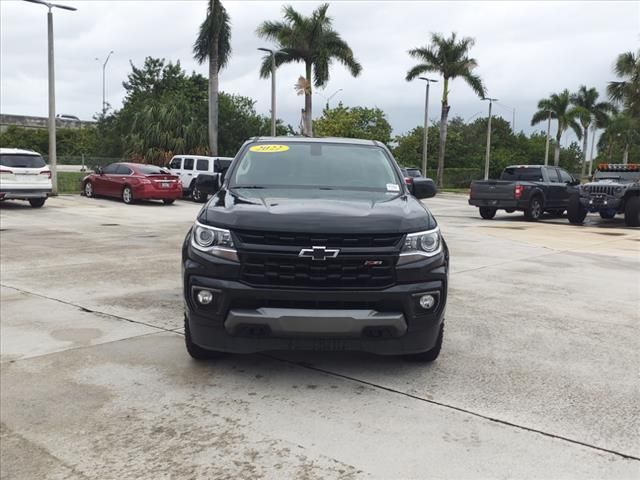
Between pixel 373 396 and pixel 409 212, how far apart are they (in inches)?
50.8

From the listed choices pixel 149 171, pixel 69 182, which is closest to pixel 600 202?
pixel 149 171

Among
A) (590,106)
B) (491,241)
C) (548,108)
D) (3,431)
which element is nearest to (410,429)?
(3,431)

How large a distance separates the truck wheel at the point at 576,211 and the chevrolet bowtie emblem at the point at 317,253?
16.4m

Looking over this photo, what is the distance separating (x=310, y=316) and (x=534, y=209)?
16.5 metres

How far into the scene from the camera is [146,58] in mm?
45906

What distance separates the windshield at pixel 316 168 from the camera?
17.2ft

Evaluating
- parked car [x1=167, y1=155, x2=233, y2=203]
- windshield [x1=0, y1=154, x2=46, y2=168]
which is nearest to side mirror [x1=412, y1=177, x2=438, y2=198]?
windshield [x1=0, y1=154, x2=46, y2=168]

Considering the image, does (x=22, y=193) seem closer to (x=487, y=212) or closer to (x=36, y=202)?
(x=36, y=202)

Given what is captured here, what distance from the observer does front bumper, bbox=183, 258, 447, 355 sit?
3.94 m

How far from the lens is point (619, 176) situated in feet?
60.3

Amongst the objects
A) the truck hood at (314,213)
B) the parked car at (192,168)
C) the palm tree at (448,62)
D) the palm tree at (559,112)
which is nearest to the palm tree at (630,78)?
the palm tree at (448,62)

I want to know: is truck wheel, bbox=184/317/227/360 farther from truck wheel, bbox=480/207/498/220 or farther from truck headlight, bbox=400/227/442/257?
truck wheel, bbox=480/207/498/220

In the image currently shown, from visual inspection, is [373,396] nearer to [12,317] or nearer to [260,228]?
[260,228]

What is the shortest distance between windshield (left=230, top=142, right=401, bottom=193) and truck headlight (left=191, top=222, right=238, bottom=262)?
0.96 m
